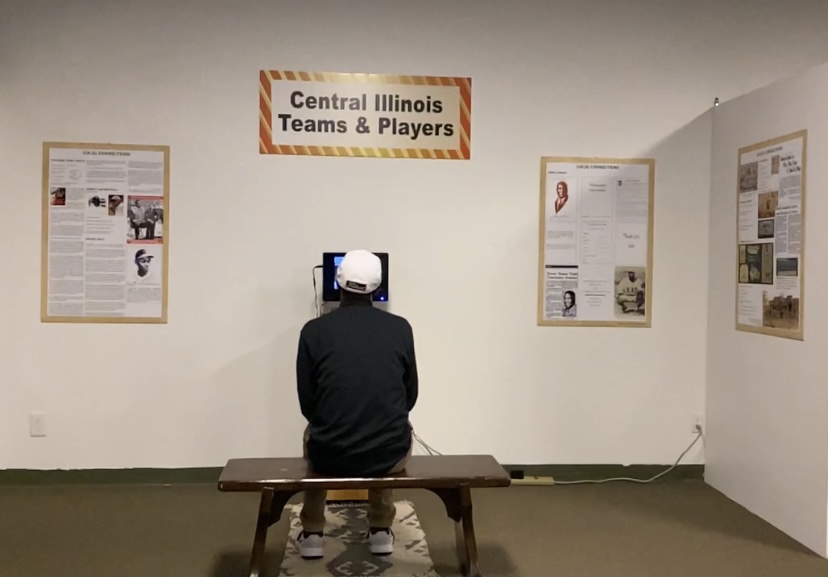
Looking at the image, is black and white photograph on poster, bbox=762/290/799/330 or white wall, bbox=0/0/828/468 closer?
black and white photograph on poster, bbox=762/290/799/330

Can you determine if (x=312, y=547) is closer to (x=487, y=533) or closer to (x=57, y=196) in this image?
(x=487, y=533)

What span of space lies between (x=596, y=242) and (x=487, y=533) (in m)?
1.72

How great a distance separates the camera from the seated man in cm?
280

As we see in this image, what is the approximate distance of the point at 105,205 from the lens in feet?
13.2

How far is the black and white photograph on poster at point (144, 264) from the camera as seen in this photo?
4.03 m

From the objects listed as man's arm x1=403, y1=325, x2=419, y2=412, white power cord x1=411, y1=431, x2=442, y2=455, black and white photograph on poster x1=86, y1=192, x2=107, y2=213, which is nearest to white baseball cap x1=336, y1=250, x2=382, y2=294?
man's arm x1=403, y1=325, x2=419, y2=412

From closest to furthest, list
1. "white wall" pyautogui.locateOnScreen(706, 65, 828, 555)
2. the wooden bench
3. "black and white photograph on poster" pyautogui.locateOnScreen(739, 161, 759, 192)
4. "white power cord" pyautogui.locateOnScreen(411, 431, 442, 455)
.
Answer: the wooden bench
"white wall" pyautogui.locateOnScreen(706, 65, 828, 555)
"black and white photograph on poster" pyautogui.locateOnScreen(739, 161, 759, 192)
"white power cord" pyautogui.locateOnScreen(411, 431, 442, 455)

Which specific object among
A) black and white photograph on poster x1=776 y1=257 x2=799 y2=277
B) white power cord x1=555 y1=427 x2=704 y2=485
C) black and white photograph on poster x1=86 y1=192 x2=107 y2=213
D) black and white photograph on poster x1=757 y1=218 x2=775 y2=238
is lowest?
white power cord x1=555 y1=427 x2=704 y2=485

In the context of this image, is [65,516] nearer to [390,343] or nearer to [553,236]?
[390,343]

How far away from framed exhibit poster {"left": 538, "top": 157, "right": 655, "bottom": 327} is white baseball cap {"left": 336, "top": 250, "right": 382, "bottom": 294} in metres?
1.53

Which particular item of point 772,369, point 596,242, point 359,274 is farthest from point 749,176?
point 359,274

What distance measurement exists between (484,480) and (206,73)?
256cm

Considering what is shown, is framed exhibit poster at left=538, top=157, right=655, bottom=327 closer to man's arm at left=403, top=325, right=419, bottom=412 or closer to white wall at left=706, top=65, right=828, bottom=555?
white wall at left=706, top=65, right=828, bottom=555

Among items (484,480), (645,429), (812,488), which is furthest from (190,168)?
(812,488)
